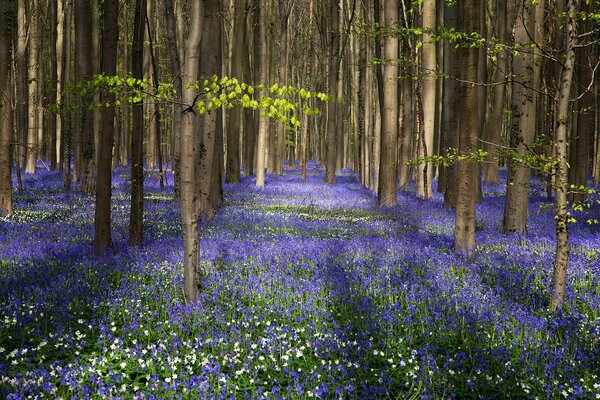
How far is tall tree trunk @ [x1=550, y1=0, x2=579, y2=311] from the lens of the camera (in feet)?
20.1

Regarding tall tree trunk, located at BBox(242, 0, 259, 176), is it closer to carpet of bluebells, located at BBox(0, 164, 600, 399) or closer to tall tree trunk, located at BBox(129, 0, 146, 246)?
tall tree trunk, located at BBox(129, 0, 146, 246)

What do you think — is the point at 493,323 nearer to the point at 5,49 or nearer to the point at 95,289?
the point at 95,289

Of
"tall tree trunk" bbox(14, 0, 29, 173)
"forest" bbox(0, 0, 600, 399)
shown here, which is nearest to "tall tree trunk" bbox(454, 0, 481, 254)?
"forest" bbox(0, 0, 600, 399)

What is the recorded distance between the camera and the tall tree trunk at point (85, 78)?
1153 cm

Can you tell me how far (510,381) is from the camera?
15.1 ft

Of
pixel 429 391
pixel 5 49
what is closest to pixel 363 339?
pixel 429 391

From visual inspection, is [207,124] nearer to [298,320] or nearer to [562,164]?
Result: [298,320]

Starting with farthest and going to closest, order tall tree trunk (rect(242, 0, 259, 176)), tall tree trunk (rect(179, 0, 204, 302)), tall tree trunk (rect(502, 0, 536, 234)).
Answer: tall tree trunk (rect(242, 0, 259, 176)) → tall tree trunk (rect(502, 0, 536, 234)) → tall tree trunk (rect(179, 0, 204, 302))

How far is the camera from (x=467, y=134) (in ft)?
30.0

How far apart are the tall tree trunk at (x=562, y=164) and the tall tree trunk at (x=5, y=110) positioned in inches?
502

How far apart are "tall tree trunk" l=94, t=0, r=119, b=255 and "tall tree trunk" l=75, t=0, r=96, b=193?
44 centimetres

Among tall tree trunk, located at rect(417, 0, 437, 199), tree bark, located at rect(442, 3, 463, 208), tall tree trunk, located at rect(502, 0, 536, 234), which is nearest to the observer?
tall tree trunk, located at rect(502, 0, 536, 234)

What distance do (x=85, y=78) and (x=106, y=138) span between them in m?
2.59

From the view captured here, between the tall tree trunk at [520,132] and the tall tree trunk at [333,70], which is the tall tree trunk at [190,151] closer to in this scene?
Answer: the tall tree trunk at [520,132]
